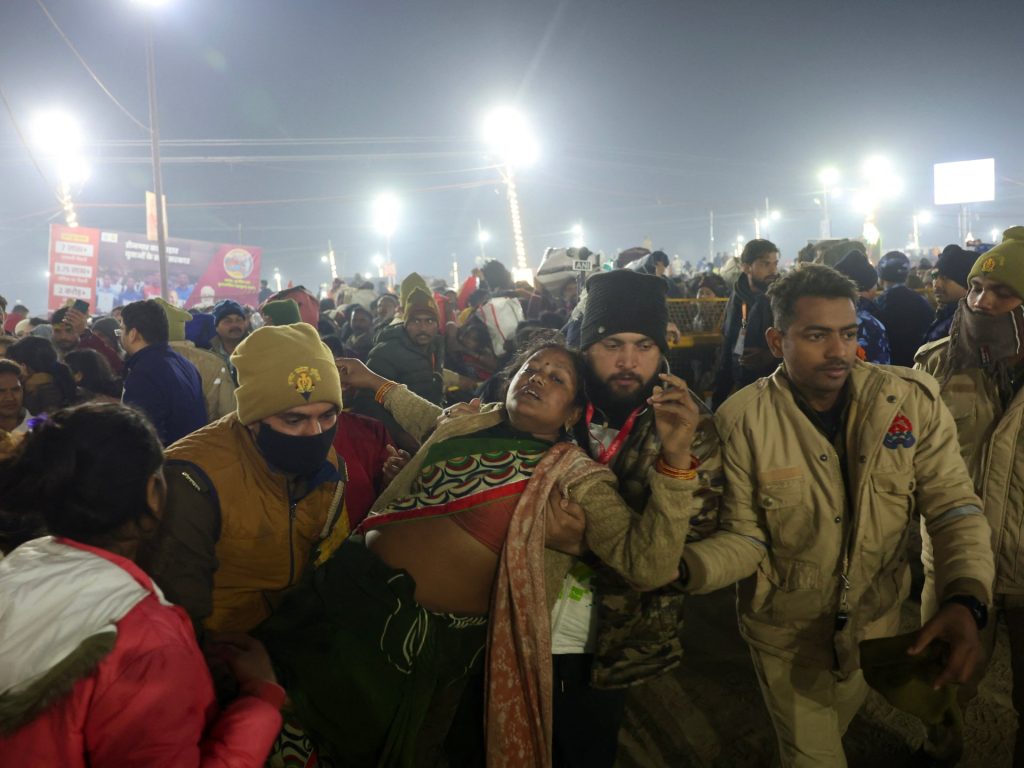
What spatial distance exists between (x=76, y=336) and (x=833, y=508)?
29.4 ft

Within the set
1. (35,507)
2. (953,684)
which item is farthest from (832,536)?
(35,507)

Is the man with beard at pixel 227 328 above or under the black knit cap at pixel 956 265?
under

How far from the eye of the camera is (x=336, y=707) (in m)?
1.97

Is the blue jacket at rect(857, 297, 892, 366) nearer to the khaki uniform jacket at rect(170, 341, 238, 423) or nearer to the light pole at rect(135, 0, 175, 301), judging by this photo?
the khaki uniform jacket at rect(170, 341, 238, 423)

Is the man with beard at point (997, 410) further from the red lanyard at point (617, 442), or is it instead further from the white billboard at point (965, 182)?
the white billboard at point (965, 182)

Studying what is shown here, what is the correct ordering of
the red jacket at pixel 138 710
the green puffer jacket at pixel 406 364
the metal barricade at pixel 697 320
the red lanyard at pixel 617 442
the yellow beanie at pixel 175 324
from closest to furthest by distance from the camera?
the red jacket at pixel 138 710 < the red lanyard at pixel 617 442 < the green puffer jacket at pixel 406 364 < the yellow beanie at pixel 175 324 < the metal barricade at pixel 697 320

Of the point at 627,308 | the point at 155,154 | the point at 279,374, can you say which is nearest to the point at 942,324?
the point at 627,308

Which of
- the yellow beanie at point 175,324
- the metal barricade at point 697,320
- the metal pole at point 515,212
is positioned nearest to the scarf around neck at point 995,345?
the metal barricade at point 697,320

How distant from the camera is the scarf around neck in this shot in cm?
Result: 283

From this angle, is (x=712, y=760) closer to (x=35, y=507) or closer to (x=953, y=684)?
(x=953, y=684)

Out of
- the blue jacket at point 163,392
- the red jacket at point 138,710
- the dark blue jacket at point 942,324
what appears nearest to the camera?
the red jacket at point 138,710

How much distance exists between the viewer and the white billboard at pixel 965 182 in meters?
48.7

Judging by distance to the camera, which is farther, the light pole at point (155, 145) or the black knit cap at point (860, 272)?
the light pole at point (155, 145)

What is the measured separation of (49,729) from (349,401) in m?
3.36
